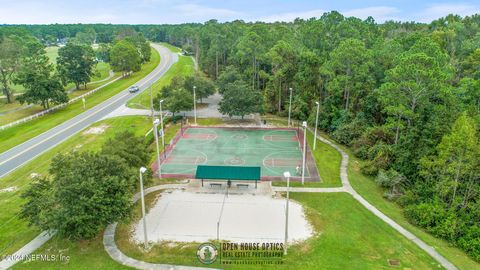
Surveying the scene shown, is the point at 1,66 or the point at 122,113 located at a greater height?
the point at 1,66

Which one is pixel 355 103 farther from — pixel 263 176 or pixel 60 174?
pixel 60 174

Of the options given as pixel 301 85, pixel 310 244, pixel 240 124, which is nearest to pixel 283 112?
pixel 301 85

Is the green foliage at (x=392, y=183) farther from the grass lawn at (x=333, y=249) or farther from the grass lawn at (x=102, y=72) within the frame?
the grass lawn at (x=102, y=72)

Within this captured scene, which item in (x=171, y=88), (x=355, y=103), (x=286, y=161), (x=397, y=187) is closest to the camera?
(x=397, y=187)

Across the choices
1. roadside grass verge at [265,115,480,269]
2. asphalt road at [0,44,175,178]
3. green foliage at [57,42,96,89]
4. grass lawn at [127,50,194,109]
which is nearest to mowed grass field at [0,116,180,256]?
asphalt road at [0,44,175,178]

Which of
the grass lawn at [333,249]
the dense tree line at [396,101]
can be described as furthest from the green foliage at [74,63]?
the grass lawn at [333,249]

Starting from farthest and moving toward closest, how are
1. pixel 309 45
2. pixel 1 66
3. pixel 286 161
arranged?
pixel 1 66, pixel 309 45, pixel 286 161

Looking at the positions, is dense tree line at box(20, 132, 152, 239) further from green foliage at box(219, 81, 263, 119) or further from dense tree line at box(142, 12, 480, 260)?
green foliage at box(219, 81, 263, 119)
